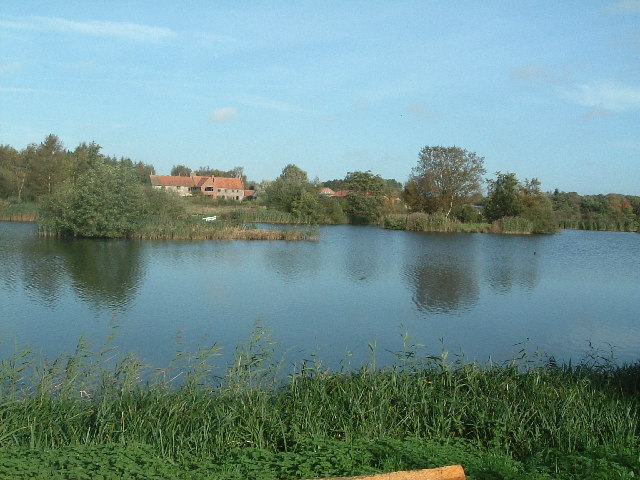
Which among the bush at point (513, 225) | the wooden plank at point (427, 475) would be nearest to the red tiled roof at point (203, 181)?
the bush at point (513, 225)

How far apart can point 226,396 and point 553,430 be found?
3.20 m

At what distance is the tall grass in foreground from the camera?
5.02 metres

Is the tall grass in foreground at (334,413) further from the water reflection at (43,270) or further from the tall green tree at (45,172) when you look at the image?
the tall green tree at (45,172)

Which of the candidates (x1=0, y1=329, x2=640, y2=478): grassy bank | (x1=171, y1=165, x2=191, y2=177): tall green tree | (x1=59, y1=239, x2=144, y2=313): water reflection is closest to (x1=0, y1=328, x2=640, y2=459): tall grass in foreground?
(x1=0, y1=329, x2=640, y2=478): grassy bank

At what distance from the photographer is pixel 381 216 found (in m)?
54.1

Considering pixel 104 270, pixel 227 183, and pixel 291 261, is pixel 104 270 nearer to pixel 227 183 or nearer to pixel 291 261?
pixel 291 261

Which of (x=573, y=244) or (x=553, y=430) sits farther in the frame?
(x=573, y=244)

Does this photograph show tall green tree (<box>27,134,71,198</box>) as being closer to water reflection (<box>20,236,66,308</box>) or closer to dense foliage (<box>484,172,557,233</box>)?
water reflection (<box>20,236,66,308</box>)

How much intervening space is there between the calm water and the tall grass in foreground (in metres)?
1.99

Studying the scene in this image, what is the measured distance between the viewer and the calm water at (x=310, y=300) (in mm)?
10633

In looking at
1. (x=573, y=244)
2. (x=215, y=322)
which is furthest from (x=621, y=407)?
(x=573, y=244)

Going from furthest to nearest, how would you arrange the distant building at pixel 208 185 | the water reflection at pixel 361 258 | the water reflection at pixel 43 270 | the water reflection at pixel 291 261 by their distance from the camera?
the distant building at pixel 208 185 < the water reflection at pixel 361 258 < the water reflection at pixel 291 261 < the water reflection at pixel 43 270

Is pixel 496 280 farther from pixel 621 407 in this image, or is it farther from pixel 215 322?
pixel 621 407

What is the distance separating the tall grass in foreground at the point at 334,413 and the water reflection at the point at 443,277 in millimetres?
7653
